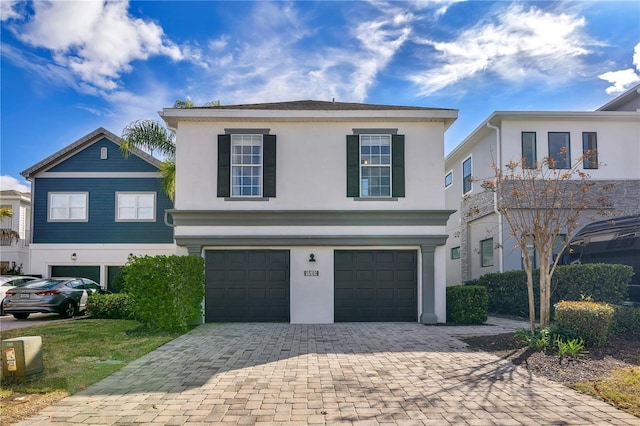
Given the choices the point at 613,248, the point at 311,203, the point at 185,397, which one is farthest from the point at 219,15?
the point at 613,248

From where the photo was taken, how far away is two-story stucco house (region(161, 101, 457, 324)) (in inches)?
522

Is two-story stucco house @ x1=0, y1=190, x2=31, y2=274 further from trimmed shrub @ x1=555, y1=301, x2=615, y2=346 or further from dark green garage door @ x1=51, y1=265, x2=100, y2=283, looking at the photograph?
trimmed shrub @ x1=555, y1=301, x2=615, y2=346

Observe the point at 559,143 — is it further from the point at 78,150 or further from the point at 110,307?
the point at 78,150

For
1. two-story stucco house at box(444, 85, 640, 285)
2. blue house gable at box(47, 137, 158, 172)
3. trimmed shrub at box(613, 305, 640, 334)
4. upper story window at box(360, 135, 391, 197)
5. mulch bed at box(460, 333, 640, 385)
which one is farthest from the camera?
blue house gable at box(47, 137, 158, 172)

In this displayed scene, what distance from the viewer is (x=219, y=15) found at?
11875 millimetres

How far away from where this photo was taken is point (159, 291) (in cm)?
1141

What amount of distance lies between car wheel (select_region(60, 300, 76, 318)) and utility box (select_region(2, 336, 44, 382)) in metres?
8.69

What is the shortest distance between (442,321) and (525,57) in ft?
27.3

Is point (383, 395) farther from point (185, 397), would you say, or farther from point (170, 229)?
point (170, 229)

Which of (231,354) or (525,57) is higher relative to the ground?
(525,57)

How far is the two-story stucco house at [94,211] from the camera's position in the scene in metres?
19.6

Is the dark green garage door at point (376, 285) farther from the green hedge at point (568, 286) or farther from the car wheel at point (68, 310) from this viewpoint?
the car wheel at point (68, 310)

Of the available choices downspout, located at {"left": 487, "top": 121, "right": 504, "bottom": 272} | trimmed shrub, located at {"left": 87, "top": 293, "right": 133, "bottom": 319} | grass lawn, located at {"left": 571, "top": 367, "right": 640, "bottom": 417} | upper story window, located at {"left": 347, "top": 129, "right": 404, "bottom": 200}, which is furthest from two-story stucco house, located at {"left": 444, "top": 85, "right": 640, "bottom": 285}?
trimmed shrub, located at {"left": 87, "top": 293, "right": 133, "bottom": 319}

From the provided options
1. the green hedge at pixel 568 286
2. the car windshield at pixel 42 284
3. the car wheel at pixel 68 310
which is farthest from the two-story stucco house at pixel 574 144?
the car windshield at pixel 42 284
